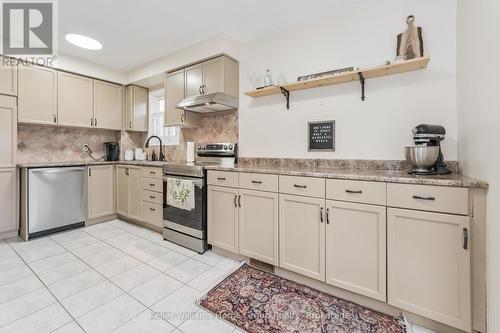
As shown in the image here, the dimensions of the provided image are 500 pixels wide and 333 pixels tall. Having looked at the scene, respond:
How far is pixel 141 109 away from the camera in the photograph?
4.09 metres

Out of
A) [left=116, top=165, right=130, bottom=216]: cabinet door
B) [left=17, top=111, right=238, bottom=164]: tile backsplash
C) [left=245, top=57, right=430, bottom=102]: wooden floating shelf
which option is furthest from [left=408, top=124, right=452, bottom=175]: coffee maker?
[left=116, top=165, right=130, bottom=216]: cabinet door

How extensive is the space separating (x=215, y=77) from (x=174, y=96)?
81 centimetres

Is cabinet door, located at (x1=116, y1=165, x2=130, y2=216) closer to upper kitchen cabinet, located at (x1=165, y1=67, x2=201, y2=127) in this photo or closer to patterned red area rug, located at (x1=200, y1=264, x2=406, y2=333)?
upper kitchen cabinet, located at (x1=165, y1=67, x2=201, y2=127)

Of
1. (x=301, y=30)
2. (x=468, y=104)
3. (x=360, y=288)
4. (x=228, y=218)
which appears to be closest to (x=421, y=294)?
(x=360, y=288)

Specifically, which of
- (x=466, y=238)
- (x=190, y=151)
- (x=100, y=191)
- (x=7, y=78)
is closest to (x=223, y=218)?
(x=190, y=151)

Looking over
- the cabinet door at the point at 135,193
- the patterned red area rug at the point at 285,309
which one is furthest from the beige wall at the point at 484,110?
the cabinet door at the point at 135,193

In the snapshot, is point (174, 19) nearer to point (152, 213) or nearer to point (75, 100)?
point (75, 100)

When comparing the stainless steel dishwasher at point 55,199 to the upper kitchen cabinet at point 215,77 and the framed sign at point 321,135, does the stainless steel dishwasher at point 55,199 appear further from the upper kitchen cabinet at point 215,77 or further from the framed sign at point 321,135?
the framed sign at point 321,135

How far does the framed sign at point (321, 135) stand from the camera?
90.4 inches

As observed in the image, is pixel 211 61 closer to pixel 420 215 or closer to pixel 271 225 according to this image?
pixel 271 225

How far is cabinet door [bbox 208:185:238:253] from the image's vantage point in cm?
227

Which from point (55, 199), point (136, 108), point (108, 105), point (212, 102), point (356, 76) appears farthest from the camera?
point (136, 108)

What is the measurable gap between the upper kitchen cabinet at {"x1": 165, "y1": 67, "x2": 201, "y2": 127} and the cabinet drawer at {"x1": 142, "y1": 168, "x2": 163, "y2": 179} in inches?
28.7

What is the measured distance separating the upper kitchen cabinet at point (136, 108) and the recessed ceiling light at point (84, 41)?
0.97m
